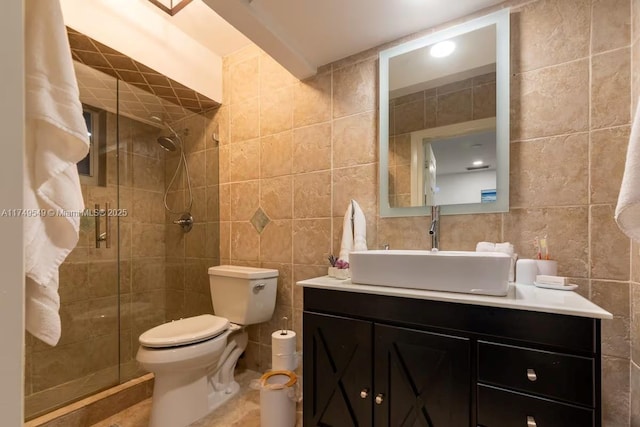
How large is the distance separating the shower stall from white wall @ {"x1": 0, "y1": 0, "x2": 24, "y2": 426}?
1720mm

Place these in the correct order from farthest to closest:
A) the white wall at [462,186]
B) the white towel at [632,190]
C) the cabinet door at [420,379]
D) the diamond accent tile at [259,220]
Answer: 1. the diamond accent tile at [259,220]
2. the white wall at [462,186]
3. the cabinet door at [420,379]
4. the white towel at [632,190]

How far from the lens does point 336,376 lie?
4.08ft

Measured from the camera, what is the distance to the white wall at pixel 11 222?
0.39 metres

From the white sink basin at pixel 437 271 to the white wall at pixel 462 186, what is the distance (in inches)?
14.1

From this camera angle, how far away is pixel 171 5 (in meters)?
1.78

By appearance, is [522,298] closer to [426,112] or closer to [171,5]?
[426,112]

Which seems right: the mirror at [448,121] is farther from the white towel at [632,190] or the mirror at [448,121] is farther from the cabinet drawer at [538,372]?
the cabinet drawer at [538,372]

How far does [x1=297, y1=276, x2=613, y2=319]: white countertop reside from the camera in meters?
0.84

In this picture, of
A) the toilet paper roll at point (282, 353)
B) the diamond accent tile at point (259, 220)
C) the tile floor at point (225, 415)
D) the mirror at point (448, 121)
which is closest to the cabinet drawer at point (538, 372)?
the mirror at point (448, 121)

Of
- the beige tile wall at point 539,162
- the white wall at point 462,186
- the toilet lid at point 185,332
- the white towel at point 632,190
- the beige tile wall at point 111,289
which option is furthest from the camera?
the beige tile wall at point 111,289

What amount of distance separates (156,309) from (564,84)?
287cm

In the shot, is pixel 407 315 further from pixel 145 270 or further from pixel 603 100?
pixel 145 270

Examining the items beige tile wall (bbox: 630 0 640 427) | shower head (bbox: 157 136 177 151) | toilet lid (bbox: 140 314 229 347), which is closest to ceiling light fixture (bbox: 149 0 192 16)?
shower head (bbox: 157 136 177 151)

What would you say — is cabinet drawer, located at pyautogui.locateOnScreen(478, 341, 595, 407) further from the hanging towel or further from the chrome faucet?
the hanging towel
